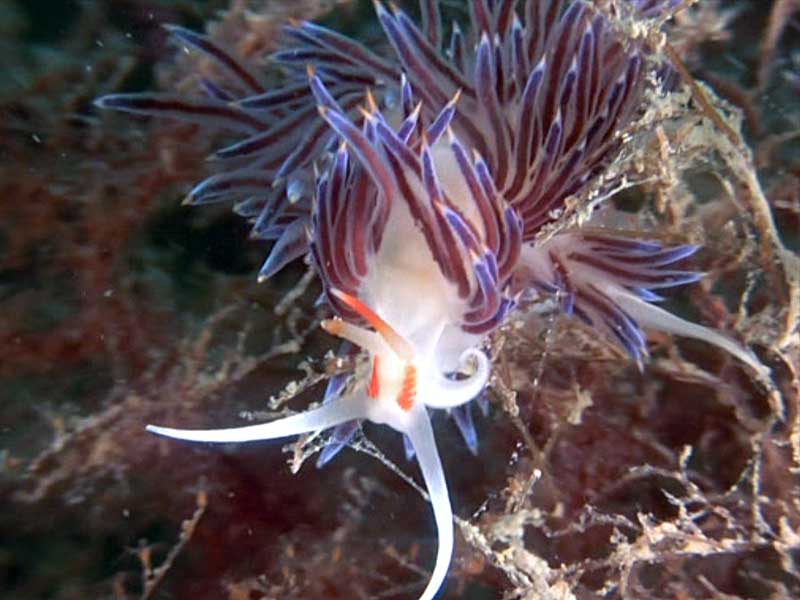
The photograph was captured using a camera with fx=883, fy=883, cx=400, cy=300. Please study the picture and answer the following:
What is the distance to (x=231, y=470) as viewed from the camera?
3.38 meters

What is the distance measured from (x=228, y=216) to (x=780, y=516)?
234cm

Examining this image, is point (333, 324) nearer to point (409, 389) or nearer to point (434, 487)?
point (409, 389)

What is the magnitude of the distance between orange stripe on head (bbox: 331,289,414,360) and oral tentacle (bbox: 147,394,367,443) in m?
0.19

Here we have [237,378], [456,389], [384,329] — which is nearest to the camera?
[384,329]

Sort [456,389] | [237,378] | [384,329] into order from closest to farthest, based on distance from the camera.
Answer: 1. [384,329]
2. [456,389]
3. [237,378]

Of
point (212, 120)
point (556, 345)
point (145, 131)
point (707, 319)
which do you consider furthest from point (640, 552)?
point (145, 131)

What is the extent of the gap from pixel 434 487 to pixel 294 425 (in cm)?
37

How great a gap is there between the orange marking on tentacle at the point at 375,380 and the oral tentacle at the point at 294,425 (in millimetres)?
44

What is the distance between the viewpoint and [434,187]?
7.38 ft

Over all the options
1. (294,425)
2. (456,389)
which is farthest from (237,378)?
(456,389)

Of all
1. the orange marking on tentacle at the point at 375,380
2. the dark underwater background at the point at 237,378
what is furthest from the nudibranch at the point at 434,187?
the dark underwater background at the point at 237,378

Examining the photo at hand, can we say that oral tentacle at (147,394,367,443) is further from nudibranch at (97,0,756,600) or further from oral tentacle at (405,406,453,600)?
oral tentacle at (405,406,453,600)

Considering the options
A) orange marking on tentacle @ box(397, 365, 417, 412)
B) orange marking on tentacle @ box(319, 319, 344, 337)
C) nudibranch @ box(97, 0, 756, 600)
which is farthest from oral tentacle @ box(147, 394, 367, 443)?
orange marking on tentacle @ box(319, 319, 344, 337)

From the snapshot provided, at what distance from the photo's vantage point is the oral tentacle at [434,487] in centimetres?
210
